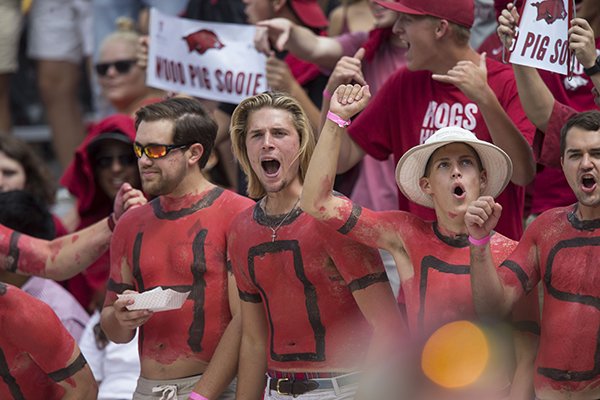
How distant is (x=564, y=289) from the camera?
4.27m

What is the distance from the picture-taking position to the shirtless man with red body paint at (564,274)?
4191mm

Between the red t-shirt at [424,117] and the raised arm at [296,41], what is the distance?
0.70 meters

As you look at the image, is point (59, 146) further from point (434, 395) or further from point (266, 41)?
point (434, 395)

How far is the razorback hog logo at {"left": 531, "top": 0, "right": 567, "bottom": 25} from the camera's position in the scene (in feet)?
16.2

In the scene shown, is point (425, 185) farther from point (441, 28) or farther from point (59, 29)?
point (59, 29)

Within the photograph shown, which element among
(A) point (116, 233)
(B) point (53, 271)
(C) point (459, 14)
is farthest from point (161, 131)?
(C) point (459, 14)

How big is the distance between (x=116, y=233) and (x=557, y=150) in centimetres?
181

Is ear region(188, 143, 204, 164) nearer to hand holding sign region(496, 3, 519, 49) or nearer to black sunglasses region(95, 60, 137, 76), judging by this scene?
hand holding sign region(496, 3, 519, 49)

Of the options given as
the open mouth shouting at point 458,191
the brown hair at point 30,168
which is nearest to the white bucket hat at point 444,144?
the open mouth shouting at point 458,191

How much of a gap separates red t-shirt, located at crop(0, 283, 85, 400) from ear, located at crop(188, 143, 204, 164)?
836mm

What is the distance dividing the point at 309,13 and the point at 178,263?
Result: 2082 millimetres

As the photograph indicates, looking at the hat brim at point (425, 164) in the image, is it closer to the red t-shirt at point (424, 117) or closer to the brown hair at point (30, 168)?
the red t-shirt at point (424, 117)

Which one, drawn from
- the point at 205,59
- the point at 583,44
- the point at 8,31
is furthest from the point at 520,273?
the point at 8,31

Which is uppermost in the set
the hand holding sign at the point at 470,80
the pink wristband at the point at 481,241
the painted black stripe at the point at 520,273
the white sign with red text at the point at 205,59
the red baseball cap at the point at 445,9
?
the red baseball cap at the point at 445,9
